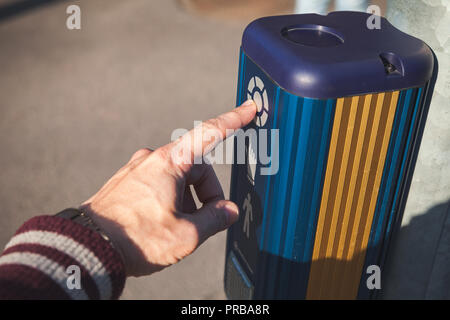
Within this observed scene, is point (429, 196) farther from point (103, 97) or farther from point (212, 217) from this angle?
point (103, 97)

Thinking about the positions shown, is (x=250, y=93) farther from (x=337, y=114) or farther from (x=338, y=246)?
(x=338, y=246)

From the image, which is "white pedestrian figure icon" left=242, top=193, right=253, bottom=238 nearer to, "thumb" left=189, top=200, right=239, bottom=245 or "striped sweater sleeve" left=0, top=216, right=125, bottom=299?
"thumb" left=189, top=200, right=239, bottom=245

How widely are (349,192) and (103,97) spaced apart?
2721 mm

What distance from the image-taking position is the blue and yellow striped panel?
4.12 feet

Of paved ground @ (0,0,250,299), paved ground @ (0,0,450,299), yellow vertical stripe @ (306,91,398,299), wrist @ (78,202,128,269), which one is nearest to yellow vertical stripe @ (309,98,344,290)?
yellow vertical stripe @ (306,91,398,299)

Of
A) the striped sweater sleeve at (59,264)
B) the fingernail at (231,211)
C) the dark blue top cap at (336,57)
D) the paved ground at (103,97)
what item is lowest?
the paved ground at (103,97)

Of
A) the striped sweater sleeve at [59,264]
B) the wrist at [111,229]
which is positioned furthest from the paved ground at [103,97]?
the striped sweater sleeve at [59,264]

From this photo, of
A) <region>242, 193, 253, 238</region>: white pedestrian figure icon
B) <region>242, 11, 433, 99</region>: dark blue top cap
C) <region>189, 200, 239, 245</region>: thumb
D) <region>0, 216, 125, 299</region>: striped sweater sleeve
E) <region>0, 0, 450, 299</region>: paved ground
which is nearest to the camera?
<region>0, 216, 125, 299</region>: striped sweater sleeve

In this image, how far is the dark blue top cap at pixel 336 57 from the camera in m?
1.19

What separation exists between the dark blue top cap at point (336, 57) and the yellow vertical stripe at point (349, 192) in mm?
47

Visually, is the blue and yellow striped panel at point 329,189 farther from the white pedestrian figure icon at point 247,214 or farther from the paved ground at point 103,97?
the paved ground at point 103,97

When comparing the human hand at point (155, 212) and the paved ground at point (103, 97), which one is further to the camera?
the paved ground at point (103, 97)

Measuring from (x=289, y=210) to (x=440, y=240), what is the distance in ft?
1.56

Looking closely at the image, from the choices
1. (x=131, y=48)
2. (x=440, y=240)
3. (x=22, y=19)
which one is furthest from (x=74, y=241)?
(x=22, y=19)
